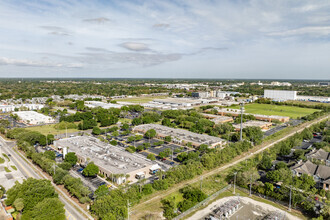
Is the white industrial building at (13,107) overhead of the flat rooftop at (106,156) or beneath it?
overhead

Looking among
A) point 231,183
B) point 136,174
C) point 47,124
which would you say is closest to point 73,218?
point 136,174

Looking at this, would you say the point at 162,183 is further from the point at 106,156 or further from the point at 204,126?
Answer: the point at 204,126

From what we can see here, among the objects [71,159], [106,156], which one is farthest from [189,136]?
[71,159]

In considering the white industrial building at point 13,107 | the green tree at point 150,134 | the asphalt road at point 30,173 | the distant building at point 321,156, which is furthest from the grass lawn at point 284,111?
the white industrial building at point 13,107

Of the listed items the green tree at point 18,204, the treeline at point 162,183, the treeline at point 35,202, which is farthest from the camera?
the treeline at point 162,183

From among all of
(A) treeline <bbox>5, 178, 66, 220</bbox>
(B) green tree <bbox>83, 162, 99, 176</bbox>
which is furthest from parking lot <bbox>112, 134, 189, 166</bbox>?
(A) treeline <bbox>5, 178, 66, 220</bbox>

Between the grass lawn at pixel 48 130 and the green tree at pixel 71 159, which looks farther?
the grass lawn at pixel 48 130

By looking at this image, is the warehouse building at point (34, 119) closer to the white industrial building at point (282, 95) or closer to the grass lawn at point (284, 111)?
the grass lawn at point (284, 111)
